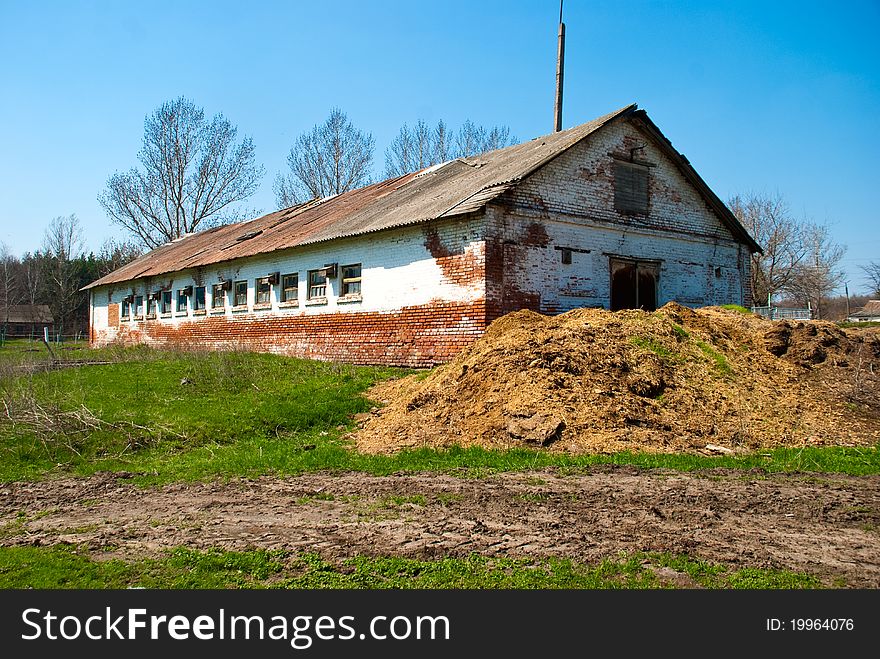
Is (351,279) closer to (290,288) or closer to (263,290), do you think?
(290,288)

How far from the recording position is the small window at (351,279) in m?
17.8

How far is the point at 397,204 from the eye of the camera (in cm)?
1920

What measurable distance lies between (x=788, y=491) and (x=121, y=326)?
102 ft

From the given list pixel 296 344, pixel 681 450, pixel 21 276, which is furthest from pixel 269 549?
pixel 21 276

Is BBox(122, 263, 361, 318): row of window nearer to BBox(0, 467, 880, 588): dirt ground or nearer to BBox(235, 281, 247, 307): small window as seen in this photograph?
BBox(235, 281, 247, 307): small window

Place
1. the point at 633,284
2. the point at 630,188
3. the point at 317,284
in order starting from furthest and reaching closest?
the point at 317,284 < the point at 630,188 < the point at 633,284

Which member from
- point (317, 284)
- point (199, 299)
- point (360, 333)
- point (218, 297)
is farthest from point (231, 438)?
point (199, 299)

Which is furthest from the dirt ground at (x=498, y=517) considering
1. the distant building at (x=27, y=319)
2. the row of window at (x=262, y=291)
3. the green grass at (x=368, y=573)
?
the distant building at (x=27, y=319)

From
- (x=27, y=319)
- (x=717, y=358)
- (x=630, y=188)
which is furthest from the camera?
(x=27, y=319)

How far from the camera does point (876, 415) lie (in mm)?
9938

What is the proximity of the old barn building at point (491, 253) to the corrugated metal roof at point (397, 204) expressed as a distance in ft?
0.32

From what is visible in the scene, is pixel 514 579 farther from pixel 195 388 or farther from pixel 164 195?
pixel 164 195

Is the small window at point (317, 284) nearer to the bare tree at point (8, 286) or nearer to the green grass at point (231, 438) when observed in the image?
the green grass at point (231, 438)

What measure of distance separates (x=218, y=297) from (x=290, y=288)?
16.4 feet
